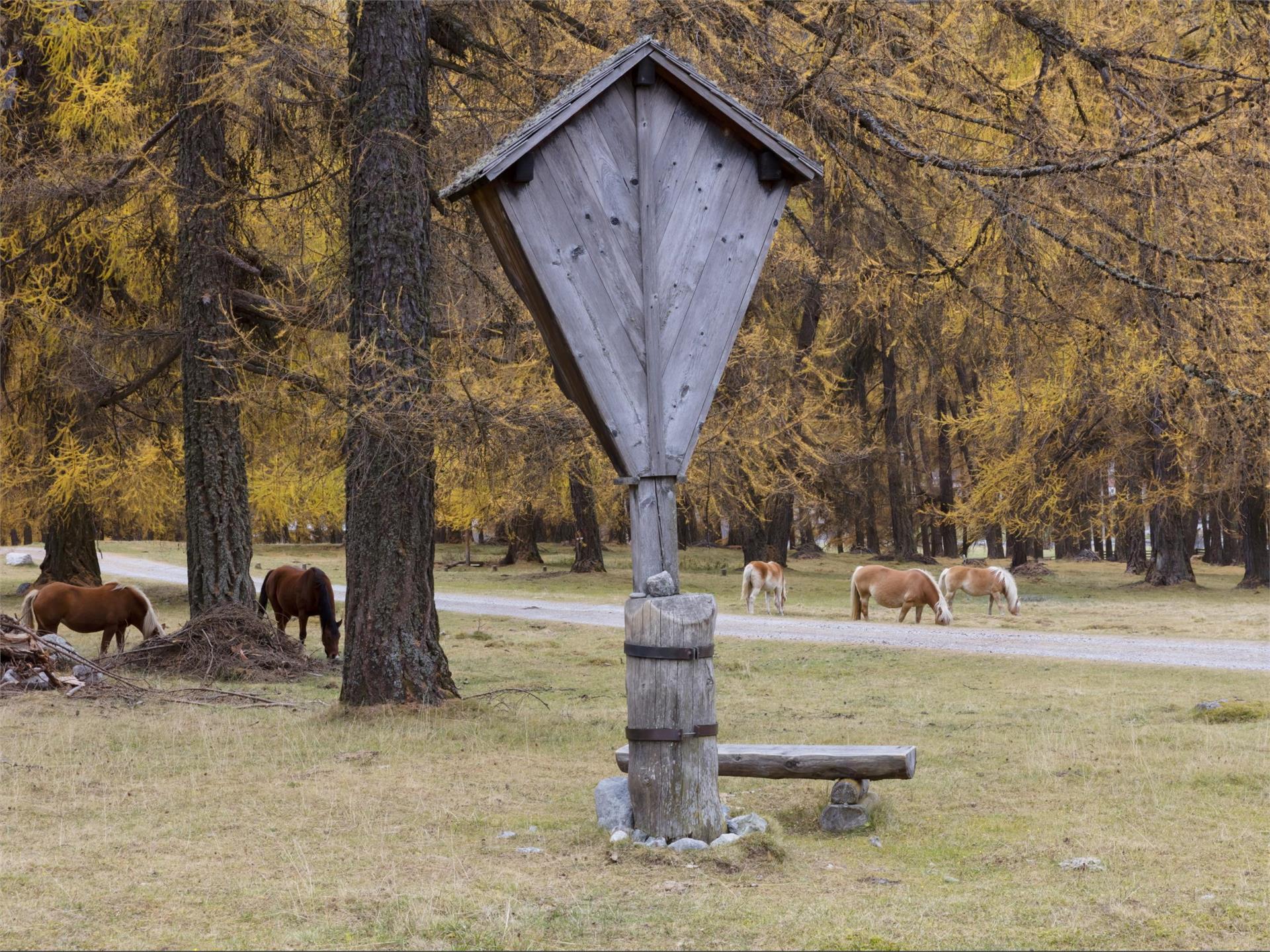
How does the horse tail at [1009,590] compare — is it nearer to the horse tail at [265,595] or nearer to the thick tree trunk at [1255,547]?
the thick tree trunk at [1255,547]

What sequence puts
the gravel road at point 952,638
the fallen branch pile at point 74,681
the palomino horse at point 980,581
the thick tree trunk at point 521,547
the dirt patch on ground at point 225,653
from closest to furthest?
the fallen branch pile at point 74,681 < the dirt patch on ground at point 225,653 < the gravel road at point 952,638 < the palomino horse at point 980,581 < the thick tree trunk at point 521,547

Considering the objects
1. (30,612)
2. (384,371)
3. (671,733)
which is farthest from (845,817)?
(30,612)

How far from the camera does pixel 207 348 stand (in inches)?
557

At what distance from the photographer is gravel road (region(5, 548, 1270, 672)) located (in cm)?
1566

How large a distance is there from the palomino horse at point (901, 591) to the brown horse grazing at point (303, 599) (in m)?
9.03

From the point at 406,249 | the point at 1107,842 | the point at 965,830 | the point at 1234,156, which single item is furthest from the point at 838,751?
the point at 406,249

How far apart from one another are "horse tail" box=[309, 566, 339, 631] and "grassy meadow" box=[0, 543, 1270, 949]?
268 centimetres

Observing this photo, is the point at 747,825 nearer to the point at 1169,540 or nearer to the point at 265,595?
the point at 265,595

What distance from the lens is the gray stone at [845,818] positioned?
700 cm

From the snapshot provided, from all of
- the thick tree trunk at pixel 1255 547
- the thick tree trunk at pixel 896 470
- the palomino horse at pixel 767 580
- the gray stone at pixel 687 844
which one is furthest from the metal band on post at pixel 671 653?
the thick tree trunk at pixel 896 470

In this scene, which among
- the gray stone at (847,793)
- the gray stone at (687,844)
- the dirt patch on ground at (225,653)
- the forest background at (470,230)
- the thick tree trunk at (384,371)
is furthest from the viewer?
the dirt patch on ground at (225,653)

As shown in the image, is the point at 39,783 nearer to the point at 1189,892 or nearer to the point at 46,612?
the point at 1189,892

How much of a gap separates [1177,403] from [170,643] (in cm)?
1082

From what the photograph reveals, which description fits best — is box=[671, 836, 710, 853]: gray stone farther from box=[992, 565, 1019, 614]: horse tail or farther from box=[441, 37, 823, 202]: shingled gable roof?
box=[992, 565, 1019, 614]: horse tail
